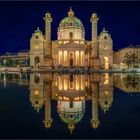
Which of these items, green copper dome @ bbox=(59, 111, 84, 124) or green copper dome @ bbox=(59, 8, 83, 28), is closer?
green copper dome @ bbox=(59, 111, 84, 124)

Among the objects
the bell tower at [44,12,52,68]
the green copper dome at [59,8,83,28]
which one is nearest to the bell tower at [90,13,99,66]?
the green copper dome at [59,8,83,28]

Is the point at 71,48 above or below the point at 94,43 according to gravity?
below

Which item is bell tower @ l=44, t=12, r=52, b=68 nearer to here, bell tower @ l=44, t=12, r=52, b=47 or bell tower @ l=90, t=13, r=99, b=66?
bell tower @ l=44, t=12, r=52, b=47

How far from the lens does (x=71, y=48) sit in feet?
188

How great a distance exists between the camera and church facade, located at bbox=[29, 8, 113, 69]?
5775cm

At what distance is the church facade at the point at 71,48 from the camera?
57750 millimetres

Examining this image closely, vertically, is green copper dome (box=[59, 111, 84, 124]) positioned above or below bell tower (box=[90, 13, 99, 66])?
below

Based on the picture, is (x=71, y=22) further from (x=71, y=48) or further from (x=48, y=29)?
(x=71, y=48)

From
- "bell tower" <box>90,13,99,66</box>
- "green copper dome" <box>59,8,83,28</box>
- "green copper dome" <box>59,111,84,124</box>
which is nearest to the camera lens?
"green copper dome" <box>59,111,84,124</box>

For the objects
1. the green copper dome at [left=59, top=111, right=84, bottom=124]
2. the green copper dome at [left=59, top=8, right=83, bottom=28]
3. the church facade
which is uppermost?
the green copper dome at [left=59, top=8, right=83, bottom=28]

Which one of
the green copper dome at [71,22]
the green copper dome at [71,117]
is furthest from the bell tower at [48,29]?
the green copper dome at [71,117]

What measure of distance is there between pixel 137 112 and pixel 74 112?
1.70m

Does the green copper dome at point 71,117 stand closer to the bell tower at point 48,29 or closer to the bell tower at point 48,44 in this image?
the bell tower at point 48,44

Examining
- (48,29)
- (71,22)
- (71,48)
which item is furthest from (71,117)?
(71,22)
